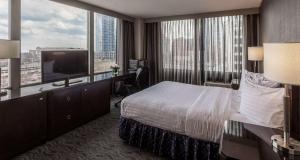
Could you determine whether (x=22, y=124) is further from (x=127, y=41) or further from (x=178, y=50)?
(x=178, y=50)

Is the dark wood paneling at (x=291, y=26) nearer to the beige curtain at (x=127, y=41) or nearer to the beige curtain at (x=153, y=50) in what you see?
the beige curtain at (x=153, y=50)

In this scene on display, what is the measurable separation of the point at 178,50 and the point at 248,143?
4.61 m

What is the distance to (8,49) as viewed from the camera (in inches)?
91.5

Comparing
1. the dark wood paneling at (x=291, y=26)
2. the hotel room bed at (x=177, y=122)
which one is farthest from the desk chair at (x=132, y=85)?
the dark wood paneling at (x=291, y=26)

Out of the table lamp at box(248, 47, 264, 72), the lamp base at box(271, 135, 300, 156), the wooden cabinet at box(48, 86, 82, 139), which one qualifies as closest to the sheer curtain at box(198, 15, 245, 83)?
the table lamp at box(248, 47, 264, 72)

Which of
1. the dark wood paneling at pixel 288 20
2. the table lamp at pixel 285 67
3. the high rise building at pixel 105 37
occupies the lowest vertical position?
the table lamp at pixel 285 67

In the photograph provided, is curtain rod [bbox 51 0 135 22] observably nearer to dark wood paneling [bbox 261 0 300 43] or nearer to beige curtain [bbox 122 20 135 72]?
beige curtain [bbox 122 20 135 72]

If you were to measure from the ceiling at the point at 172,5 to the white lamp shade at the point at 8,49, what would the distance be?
213 cm

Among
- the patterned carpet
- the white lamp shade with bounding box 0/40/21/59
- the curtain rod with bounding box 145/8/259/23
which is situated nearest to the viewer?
the white lamp shade with bounding box 0/40/21/59

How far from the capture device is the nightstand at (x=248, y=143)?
48.2 inches

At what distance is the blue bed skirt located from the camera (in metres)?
2.12

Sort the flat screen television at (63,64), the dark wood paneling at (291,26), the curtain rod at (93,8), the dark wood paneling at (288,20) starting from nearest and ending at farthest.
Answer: the dark wood paneling at (291,26) → the dark wood paneling at (288,20) → the flat screen television at (63,64) → the curtain rod at (93,8)

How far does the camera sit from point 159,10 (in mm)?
4945

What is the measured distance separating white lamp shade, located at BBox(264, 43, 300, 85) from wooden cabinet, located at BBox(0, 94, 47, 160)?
2.71 meters
